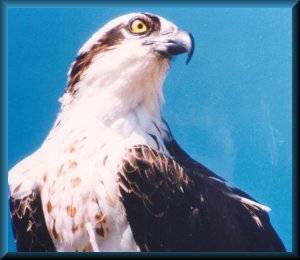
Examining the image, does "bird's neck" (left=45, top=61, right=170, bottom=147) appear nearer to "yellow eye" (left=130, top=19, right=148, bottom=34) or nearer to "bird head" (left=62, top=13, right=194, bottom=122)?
"bird head" (left=62, top=13, right=194, bottom=122)

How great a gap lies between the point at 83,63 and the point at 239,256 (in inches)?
38.4

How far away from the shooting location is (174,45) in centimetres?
228

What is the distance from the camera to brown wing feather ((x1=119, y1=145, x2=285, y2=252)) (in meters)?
2.16

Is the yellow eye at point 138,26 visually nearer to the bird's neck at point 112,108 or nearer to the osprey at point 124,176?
the osprey at point 124,176

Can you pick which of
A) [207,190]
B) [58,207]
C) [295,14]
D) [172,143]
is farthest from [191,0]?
[58,207]

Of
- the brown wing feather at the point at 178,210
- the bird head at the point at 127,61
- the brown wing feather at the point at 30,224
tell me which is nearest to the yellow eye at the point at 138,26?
the bird head at the point at 127,61

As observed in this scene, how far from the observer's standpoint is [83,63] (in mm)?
2363

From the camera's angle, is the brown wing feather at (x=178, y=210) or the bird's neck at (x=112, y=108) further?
the bird's neck at (x=112, y=108)

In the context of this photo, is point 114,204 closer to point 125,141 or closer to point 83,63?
point 125,141

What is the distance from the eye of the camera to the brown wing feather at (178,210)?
2164mm

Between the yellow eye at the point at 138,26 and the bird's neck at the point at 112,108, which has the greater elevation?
the yellow eye at the point at 138,26

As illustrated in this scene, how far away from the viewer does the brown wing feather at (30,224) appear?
222cm

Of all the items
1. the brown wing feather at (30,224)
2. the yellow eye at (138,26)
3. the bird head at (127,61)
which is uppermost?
the yellow eye at (138,26)

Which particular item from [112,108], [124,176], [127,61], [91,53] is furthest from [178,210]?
[91,53]
